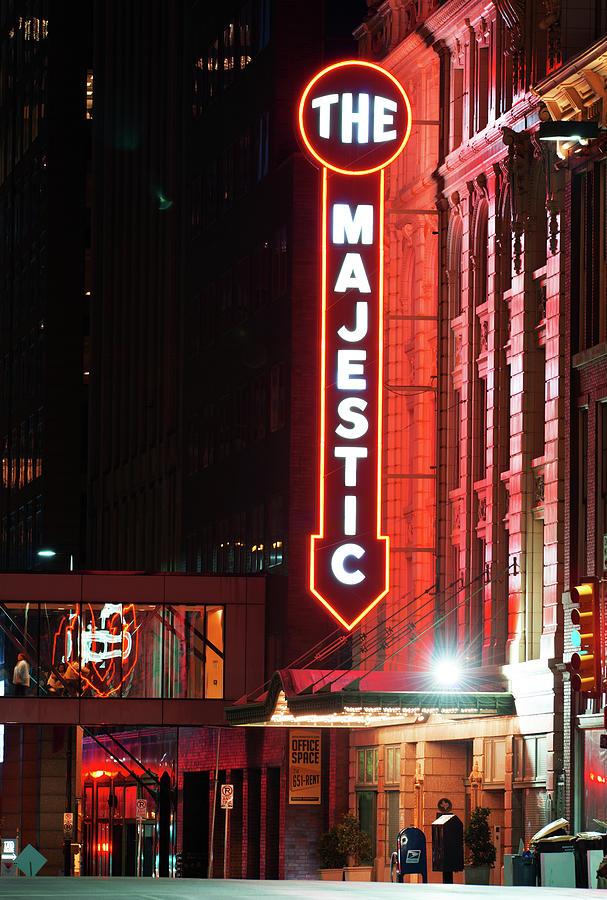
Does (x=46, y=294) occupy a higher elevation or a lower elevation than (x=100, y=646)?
higher

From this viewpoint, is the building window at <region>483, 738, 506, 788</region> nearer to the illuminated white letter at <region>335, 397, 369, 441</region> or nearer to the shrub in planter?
the shrub in planter

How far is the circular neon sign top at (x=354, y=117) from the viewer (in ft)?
171

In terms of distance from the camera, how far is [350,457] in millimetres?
51094

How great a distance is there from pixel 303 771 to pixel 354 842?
3.50 meters

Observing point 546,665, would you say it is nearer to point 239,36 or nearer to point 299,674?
point 299,674

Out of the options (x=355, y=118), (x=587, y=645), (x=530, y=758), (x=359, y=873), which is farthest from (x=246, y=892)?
(x=355, y=118)

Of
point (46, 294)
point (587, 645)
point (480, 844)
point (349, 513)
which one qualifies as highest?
point (46, 294)

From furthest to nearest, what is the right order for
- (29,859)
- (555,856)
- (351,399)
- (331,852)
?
(331,852) → (351,399) → (29,859) → (555,856)

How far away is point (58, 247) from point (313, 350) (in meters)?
50.3

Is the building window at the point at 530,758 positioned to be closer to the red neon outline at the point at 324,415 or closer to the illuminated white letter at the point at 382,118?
the red neon outline at the point at 324,415

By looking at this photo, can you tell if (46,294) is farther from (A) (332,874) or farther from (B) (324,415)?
(A) (332,874)

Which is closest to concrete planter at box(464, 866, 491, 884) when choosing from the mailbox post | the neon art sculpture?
the mailbox post

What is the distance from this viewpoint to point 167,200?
257ft

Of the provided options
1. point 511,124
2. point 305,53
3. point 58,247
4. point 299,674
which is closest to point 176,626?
point 299,674
